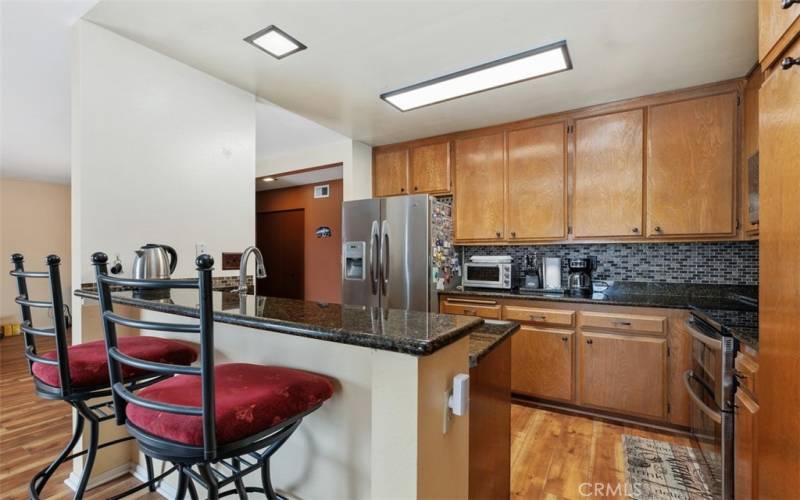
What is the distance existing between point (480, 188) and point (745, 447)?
7.93 feet

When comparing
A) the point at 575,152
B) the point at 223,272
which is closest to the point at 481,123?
the point at 575,152

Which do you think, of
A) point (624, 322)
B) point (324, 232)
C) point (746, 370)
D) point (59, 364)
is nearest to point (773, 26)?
point (746, 370)

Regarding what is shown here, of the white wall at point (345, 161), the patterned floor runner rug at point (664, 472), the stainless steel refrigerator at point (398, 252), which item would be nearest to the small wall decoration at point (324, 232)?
the white wall at point (345, 161)

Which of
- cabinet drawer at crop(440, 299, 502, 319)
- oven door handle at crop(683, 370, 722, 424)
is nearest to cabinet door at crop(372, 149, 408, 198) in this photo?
cabinet drawer at crop(440, 299, 502, 319)

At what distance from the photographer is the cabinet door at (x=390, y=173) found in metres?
3.74

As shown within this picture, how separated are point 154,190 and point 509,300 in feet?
8.31

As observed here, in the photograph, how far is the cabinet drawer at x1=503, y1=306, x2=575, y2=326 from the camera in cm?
267

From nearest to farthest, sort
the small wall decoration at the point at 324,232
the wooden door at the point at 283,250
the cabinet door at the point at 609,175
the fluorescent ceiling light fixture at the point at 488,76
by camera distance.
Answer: the fluorescent ceiling light fixture at the point at 488,76
the cabinet door at the point at 609,175
the small wall decoration at the point at 324,232
the wooden door at the point at 283,250

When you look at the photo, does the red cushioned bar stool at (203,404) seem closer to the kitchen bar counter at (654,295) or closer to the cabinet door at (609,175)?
the kitchen bar counter at (654,295)

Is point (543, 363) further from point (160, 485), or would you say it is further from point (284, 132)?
point (284, 132)

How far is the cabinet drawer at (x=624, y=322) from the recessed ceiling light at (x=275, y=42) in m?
2.57

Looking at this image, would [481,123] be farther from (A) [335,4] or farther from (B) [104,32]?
(B) [104,32]

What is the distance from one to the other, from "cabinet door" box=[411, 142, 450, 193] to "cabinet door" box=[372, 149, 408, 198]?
107 millimetres

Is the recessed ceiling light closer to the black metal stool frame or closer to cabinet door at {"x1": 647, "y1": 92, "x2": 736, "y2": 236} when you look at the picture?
the black metal stool frame
